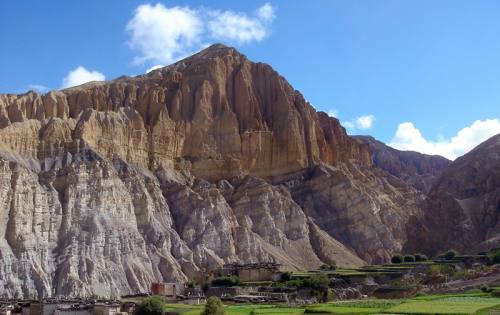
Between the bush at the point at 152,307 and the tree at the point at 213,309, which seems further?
the bush at the point at 152,307

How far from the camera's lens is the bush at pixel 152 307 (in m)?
66.9

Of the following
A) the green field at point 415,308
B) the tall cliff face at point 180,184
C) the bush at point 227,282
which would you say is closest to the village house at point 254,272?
the bush at point 227,282

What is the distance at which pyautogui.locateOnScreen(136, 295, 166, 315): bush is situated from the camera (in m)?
66.9

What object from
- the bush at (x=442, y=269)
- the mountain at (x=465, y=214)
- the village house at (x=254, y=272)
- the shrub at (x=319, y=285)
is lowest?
the shrub at (x=319, y=285)

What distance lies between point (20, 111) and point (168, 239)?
125ft

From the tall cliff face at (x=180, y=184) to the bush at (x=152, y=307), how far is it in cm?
4237

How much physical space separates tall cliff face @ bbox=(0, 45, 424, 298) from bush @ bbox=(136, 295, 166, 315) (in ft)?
139

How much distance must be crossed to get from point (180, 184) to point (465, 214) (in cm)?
4916

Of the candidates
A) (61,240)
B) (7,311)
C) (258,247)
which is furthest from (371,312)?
(258,247)

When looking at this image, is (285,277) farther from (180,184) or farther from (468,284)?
(180,184)

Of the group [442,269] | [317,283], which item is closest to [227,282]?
[317,283]

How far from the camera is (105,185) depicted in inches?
5123

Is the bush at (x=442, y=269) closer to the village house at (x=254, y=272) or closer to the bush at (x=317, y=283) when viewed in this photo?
the bush at (x=317, y=283)

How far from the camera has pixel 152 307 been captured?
67.3 metres
